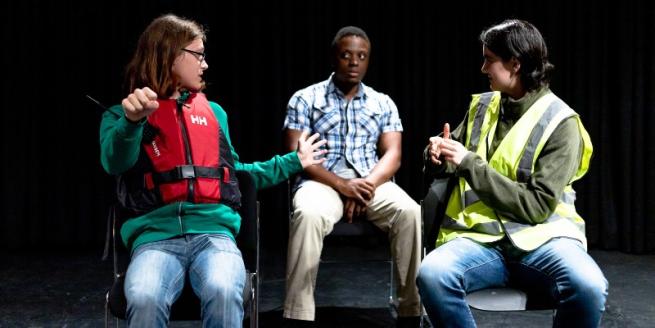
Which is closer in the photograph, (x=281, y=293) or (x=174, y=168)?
(x=174, y=168)

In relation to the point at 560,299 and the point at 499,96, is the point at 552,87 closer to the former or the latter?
the point at 499,96

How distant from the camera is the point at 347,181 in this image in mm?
3480

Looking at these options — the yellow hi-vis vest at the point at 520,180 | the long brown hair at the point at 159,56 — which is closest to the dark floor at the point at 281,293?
the yellow hi-vis vest at the point at 520,180

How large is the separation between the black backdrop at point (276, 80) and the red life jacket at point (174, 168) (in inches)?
104

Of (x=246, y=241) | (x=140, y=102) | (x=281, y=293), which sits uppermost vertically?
(x=140, y=102)

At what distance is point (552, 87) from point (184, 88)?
3.21 metres

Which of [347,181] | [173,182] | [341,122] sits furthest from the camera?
[341,122]

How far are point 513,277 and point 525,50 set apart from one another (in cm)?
77

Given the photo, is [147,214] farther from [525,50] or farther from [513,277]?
[525,50]

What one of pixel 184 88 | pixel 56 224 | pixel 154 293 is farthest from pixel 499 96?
pixel 56 224

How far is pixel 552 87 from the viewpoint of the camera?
5.05 meters

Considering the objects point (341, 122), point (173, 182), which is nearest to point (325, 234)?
point (341, 122)

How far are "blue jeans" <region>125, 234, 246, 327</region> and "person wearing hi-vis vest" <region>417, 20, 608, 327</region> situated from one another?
62 centimetres

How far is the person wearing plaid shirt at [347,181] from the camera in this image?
3219 mm
